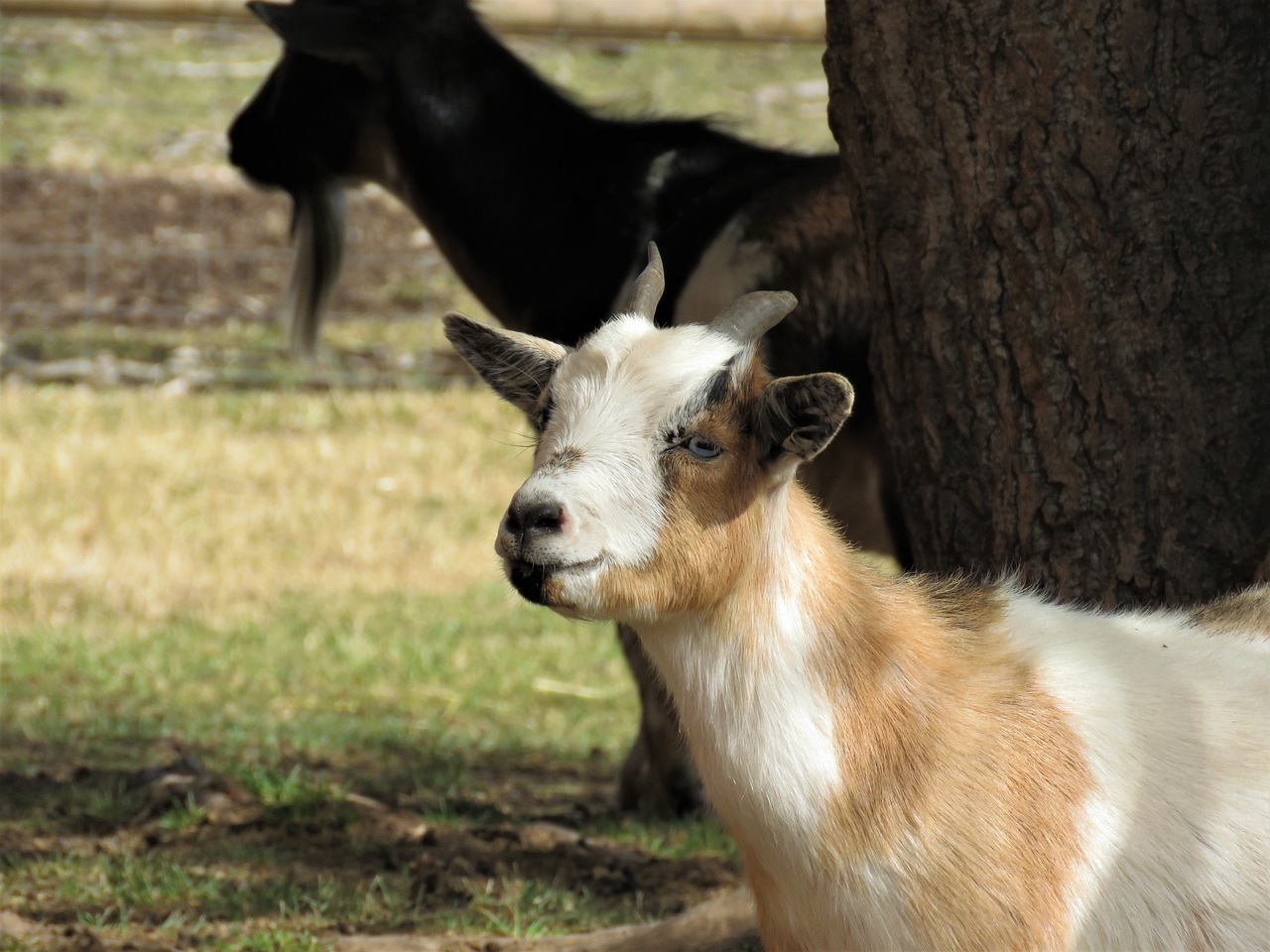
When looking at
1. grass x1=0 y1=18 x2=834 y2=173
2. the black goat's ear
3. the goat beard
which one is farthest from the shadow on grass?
grass x1=0 y1=18 x2=834 y2=173

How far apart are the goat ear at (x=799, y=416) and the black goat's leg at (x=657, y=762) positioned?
2418mm

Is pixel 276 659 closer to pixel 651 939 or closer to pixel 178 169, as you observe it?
pixel 651 939

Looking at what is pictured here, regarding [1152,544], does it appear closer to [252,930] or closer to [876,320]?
[876,320]

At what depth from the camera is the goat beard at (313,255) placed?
6.45m

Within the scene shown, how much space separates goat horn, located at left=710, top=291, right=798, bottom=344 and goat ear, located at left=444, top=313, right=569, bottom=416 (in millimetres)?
364

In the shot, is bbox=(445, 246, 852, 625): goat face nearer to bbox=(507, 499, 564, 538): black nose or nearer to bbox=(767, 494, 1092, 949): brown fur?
bbox=(507, 499, 564, 538): black nose

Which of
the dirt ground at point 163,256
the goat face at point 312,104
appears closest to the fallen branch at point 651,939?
the goat face at point 312,104

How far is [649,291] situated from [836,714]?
0.93m

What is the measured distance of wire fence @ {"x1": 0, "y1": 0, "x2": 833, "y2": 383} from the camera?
38.2 ft

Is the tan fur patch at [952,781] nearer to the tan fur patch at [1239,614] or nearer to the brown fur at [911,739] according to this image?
the brown fur at [911,739]

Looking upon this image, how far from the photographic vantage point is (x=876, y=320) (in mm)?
4121

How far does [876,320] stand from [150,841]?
8.05 ft

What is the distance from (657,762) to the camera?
17.6 feet

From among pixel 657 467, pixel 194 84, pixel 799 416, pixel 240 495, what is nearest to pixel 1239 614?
pixel 799 416
